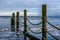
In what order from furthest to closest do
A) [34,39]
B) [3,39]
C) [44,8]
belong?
[3,39], [34,39], [44,8]

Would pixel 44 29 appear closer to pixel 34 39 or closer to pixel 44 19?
pixel 44 19

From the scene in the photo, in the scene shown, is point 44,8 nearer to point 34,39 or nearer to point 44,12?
point 44,12

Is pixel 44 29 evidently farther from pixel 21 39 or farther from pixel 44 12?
pixel 21 39

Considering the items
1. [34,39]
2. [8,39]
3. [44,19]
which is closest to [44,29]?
[44,19]

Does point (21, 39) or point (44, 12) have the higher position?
point (44, 12)

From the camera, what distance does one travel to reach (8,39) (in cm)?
1069

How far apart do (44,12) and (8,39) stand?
4548 mm

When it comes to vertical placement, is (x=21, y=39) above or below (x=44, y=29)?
below

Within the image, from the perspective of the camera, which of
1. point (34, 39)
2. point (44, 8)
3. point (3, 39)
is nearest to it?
point (44, 8)

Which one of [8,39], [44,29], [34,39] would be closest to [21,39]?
[8,39]

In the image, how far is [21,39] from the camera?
11.0m

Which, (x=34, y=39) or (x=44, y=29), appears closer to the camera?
(x=44, y=29)

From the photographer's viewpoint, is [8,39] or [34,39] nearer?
[34,39]

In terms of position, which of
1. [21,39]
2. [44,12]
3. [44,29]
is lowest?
[21,39]
